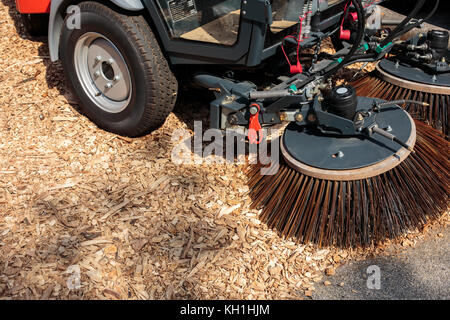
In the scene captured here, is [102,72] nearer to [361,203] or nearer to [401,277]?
[361,203]

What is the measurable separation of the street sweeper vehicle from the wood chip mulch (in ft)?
0.49

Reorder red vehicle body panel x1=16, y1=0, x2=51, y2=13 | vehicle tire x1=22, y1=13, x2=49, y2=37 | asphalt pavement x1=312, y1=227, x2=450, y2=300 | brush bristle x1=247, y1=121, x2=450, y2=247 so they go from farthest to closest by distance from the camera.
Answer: vehicle tire x1=22, y1=13, x2=49, y2=37 < red vehicle body panel x1=16, y1=0, x2=51, y2=13 < brush bristle x1=247, y1=121, x2=450, y2=247 < asphalt pavement x1=312, y1=227, x2=450, y2=300

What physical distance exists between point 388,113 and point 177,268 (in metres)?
1.42

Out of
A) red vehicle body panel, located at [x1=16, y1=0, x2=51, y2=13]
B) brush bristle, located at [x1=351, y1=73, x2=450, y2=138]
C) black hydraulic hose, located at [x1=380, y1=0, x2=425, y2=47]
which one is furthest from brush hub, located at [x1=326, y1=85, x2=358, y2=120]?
red vehicle body panel, located at [x1=16, y1=0, x2=51, y2=13]

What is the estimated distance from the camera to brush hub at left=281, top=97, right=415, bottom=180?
2.31 metres

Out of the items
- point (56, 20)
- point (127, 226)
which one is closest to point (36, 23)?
point (56, 20)

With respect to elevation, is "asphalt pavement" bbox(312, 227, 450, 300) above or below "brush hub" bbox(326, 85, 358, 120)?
below

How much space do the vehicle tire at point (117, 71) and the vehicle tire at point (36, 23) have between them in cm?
122

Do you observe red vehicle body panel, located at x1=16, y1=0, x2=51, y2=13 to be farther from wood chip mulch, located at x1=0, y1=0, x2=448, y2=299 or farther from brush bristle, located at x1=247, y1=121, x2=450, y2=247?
brush bristle, located at x1=247, y1=121, x2=450, y2=247

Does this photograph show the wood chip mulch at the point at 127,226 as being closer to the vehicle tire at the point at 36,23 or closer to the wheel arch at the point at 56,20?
the wheel arch at the point at 56,20

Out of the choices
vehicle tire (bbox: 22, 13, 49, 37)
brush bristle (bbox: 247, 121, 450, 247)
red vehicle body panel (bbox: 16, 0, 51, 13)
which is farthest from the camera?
vehicle tire (bbox: 22, 13, 49, 37)

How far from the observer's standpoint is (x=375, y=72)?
3.36 meters
